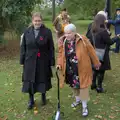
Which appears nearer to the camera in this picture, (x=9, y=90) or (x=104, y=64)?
(x=104, y=64)

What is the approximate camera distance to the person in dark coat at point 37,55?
5.81 meters

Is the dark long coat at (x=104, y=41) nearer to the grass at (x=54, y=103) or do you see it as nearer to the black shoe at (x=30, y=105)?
the grass at (x=54, y=103)

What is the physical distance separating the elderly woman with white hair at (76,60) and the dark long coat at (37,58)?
1.03 feet

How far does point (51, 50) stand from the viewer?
594 centimetres

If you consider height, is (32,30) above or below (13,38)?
above

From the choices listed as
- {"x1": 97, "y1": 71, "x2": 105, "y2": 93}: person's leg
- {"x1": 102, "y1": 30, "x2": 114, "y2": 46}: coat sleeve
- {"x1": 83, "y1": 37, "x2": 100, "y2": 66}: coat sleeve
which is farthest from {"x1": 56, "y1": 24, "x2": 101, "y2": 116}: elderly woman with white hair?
{"x1": 97, "y1": 71, "x2": 105, "y2": 93}: person's leg

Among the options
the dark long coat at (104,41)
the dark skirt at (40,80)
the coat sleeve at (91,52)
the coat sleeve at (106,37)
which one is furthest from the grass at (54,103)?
the coat sleeve at (106,37)

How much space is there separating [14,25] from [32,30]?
6883mm

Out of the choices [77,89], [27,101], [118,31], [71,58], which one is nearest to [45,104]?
[27,101]

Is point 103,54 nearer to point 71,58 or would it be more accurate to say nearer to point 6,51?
point 71,58


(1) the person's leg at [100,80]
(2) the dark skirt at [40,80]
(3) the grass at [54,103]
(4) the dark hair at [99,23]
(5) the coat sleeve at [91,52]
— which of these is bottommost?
(3) the grass at [54,103]

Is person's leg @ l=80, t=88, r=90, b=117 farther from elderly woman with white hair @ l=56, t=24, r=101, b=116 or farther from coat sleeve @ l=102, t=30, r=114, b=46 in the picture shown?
coat sleeve @ l=102, t=30, r=114, b=46

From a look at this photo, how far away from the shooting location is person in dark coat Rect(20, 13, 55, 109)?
5.81m

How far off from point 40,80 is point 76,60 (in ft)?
2.89
